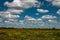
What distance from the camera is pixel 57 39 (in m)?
35.3

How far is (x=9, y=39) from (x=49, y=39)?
25.4 feet

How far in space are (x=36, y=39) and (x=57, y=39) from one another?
4479mm

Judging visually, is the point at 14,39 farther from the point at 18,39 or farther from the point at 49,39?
the point at 49,39

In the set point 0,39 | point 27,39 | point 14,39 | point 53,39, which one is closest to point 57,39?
point 53,39

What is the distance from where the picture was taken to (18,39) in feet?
112

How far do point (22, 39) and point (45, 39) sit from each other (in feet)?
14.8

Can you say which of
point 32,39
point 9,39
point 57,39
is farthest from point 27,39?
point 57,39

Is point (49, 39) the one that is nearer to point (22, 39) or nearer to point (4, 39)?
point (22, 39)

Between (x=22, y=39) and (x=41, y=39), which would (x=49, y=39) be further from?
(x=22, y=39)

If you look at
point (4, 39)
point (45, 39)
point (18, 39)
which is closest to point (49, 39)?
point (45, 39)

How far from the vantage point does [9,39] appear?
33875 millimetres

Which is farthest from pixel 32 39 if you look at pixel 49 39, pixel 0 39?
pixel 0 39

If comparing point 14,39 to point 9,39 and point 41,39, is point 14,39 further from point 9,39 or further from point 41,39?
point 41,39

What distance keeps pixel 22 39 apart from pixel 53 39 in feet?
20.0
